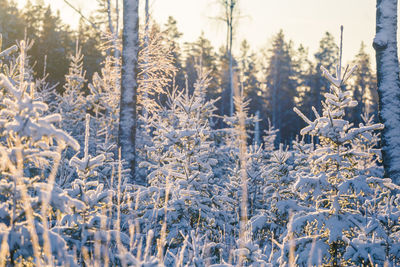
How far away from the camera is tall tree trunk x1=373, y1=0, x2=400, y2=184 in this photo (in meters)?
6.73

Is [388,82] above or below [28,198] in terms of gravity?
above

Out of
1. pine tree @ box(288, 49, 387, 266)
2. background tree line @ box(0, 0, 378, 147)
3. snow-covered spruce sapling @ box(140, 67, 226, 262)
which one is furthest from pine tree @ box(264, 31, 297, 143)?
pine tree @ box(288, 49, 387, 266)

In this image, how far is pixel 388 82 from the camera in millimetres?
6918

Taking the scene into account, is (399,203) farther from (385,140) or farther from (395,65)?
(395,65)

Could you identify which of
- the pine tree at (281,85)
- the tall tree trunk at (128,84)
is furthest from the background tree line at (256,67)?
the tall tree trunk at (128,84)

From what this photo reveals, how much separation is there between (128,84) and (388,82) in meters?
5.54

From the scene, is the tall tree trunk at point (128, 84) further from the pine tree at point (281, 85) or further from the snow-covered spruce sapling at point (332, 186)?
the pine tree at point (281, 85)

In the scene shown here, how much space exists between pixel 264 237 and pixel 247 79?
41.4 meters

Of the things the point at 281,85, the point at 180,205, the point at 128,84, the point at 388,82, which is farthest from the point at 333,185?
the point at 281,85

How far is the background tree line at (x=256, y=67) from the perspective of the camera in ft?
109

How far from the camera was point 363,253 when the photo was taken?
3.90m

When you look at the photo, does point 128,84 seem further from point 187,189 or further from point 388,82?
point 388,82

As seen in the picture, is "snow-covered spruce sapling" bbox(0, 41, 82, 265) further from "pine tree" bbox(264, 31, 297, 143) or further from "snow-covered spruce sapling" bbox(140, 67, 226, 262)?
"pine tree" bbox(264, 31, 297, 143)

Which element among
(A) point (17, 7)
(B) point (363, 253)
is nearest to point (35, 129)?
(B) point (363, 253)
